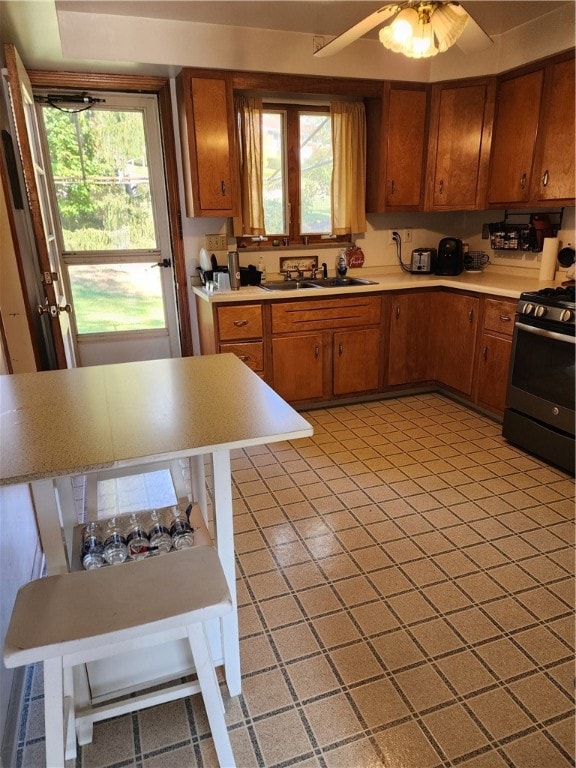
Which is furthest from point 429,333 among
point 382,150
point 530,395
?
point 382,150

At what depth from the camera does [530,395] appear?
2.87 meters

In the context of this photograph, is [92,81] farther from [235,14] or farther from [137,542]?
[137,542]

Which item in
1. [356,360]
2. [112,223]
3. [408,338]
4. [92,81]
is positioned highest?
[92,81]

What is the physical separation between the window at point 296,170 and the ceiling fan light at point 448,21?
74.4 inches

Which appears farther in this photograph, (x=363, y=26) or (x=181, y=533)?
(x=363, y=26)

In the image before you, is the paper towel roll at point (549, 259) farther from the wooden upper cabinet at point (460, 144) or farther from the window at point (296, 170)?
the window at point (296, 170)

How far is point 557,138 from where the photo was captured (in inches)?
120

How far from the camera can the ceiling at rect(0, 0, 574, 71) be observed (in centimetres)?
265

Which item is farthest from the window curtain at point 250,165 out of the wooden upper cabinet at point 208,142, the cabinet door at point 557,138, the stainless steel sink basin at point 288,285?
the cabinet door at point 557,138

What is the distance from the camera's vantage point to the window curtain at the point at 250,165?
340 centimetres

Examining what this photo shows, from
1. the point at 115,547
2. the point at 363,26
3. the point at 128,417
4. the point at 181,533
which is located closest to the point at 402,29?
the point at 363,26

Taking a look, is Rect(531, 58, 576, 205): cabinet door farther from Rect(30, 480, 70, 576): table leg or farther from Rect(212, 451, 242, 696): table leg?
Rect(30, 480, 70, 576): table leg

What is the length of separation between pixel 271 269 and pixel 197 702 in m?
3.01

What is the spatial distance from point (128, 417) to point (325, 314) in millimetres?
2353
